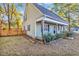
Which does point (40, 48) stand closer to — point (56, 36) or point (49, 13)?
point (56, 36)

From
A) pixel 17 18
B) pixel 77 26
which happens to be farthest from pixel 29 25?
pixel 77 26

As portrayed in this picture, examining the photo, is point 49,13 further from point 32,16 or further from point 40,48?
point 40,48

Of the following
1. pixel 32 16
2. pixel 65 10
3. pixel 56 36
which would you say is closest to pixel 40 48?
pixel 56 36

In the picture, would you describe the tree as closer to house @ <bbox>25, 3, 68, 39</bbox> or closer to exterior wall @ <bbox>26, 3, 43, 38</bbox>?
house @ <bbox>25, 3, 68, 39</bbox>

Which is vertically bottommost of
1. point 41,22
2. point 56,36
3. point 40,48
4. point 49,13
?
point 40,48

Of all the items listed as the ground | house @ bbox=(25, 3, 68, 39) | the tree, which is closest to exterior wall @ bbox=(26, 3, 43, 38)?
house @ bbox=(25, 3, 68, 39)

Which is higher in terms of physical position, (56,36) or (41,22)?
(41,22)
